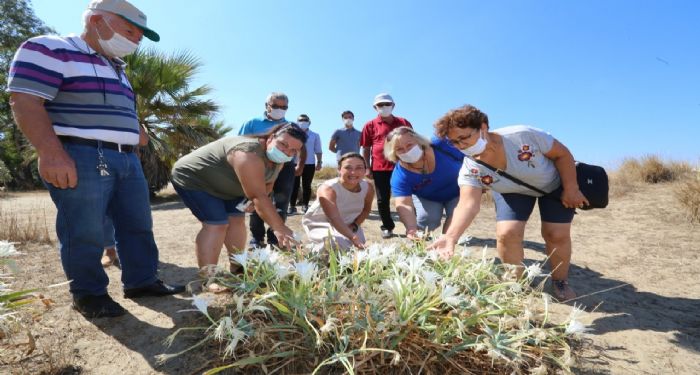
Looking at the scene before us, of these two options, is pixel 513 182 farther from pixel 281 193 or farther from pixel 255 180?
pixel 281 193

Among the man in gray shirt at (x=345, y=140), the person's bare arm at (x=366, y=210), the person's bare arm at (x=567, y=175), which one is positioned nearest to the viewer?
the person's bare arm at (x=567, y=175)

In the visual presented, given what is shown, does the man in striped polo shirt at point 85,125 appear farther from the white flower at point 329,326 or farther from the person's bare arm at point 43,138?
the white flower at point 329,326

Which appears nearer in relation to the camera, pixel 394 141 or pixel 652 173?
pixel 394 141

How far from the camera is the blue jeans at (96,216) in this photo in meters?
2.18

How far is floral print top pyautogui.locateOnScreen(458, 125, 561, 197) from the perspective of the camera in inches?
109

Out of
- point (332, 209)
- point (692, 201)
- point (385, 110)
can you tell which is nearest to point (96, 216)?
point (332, 209)

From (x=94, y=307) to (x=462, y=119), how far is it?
2.54 m

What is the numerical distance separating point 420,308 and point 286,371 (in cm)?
63

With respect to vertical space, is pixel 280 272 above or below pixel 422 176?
below

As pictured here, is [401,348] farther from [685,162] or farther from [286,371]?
[685,162]

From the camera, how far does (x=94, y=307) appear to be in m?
2.31

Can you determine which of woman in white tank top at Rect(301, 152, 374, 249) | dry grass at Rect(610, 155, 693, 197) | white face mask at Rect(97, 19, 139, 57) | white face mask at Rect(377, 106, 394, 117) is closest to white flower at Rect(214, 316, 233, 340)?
woman in white tank top at Rect(301, 152, 374, 249)

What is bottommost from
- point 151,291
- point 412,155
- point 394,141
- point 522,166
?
point 151,291

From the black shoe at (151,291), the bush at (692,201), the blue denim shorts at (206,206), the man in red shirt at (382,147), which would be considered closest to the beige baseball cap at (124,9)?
the blue denim shorts at (206,206)
